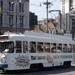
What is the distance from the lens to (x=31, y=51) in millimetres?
16844

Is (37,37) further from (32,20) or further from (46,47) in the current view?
(32,20)

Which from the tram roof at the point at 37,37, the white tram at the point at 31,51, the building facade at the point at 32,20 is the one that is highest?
the building facade at the point at 32,20

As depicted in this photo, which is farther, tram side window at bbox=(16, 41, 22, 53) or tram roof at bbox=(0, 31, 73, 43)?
tram roof at bbox=(0, 31, 73, 43)

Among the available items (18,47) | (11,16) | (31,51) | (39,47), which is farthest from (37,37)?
(11,16)

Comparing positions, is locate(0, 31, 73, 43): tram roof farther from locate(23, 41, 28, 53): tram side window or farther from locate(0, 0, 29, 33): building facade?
locate(0, 0, 29, 33): building facade

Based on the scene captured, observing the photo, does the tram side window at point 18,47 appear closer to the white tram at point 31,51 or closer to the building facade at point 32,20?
the white tram at point 31,51

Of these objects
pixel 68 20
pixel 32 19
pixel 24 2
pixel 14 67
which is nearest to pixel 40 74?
pixel 14 67

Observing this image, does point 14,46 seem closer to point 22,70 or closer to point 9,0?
point 22,70

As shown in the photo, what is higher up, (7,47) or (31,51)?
(7,47)

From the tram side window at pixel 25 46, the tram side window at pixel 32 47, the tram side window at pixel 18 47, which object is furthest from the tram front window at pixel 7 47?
the tram side window at pixel 32 47

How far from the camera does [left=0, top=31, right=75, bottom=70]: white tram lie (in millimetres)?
15641

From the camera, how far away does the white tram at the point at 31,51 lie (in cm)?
A: 1564

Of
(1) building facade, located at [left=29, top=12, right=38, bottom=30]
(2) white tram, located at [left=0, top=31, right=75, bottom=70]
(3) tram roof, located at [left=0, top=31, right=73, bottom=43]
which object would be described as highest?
(1) building facade, located at [left=29, top=12, right=38, bottom=30]

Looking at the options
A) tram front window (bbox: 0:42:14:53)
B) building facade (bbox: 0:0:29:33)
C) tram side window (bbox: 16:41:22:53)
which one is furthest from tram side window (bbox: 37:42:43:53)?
building facade (bbox: 0:0:29:33)
